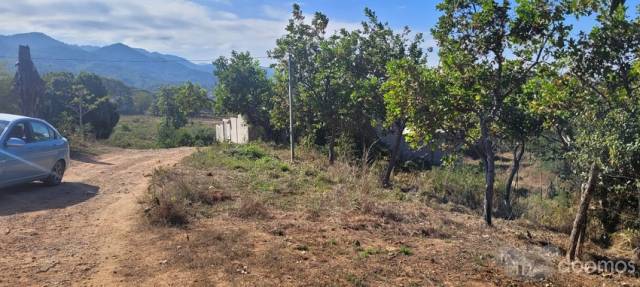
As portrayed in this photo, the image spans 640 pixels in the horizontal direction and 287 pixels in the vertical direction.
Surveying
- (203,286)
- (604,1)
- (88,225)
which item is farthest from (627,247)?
(88,225)

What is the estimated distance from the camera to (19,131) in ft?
29.1

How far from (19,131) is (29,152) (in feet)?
1.49

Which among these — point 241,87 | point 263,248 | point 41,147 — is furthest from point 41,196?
point 241,87

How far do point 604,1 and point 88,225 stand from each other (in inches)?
321

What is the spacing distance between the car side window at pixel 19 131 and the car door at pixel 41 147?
0.13 m

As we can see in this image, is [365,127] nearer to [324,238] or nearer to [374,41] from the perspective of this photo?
[374,41]

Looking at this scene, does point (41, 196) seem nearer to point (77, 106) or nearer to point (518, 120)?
point (518, 120)

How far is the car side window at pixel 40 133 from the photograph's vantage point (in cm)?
927

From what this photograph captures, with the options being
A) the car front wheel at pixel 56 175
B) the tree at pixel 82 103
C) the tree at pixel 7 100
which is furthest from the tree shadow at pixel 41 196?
the tree at pixel 7 100

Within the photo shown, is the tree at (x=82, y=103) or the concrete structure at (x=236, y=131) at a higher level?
the tree at (x=82, y=103)

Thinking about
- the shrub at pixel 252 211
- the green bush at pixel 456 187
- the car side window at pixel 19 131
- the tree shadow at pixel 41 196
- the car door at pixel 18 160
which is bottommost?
the green bush at pixel 456 187

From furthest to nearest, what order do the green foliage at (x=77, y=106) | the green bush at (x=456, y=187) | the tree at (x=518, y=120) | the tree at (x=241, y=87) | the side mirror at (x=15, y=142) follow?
1. the green foliage at (x=77, y=106)
2. the tree at (x=241, y=87)
3. the green bush at (x=456, y=187)
4. the tree at (x=518, y=120)
5. the side mirror at (x=15, y=142)

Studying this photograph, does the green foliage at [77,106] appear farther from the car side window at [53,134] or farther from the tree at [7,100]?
the car side window at [53,134]

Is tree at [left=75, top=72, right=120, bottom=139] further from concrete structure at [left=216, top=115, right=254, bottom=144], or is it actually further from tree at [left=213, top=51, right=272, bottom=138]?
tree at [left=213, top=51, right=272, bottom=138]
